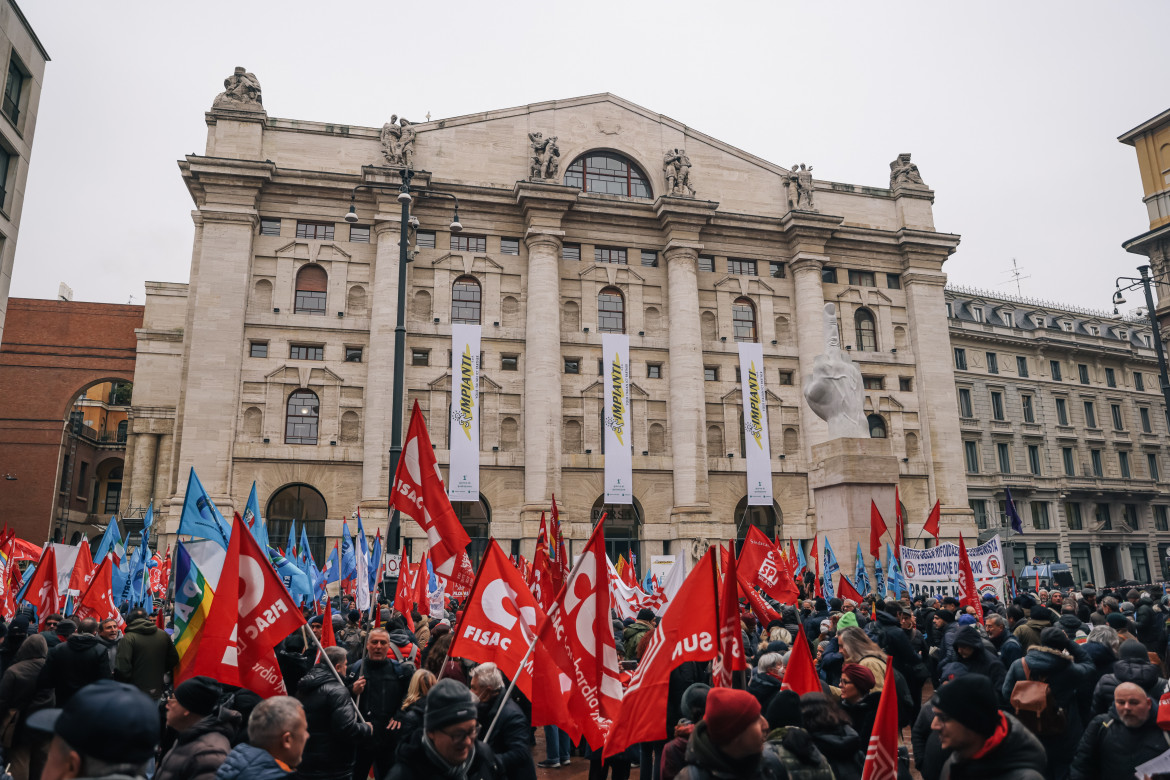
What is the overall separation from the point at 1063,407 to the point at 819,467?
141 ft

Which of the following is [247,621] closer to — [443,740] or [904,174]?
[443,740]

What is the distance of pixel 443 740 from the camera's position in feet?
Result: 14.3

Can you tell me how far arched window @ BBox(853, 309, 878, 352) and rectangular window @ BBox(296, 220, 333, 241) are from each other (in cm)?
2758

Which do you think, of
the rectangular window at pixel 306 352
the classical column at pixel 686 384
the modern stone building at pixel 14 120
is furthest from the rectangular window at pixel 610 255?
the modern stone building at pixel 14 120

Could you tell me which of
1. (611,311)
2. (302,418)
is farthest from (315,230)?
(611,311)

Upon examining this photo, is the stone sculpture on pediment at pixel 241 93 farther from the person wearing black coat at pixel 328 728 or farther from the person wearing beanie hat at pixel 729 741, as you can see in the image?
the person wearing beanie hat at pixel 729 741

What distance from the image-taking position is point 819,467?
22578 mm

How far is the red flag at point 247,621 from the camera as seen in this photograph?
20.2 ft

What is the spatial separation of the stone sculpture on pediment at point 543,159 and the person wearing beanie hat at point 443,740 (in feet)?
122

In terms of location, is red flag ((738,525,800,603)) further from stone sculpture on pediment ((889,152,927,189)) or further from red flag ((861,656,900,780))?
stone sculpture on pediment ((889,152,927,189))

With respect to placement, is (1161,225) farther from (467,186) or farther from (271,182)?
(271,182)

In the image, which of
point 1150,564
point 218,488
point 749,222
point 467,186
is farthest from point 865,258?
point 218,488

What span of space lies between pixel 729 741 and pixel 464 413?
33044 mm

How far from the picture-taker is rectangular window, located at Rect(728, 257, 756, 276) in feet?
143
